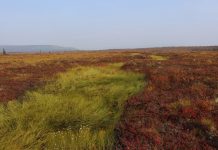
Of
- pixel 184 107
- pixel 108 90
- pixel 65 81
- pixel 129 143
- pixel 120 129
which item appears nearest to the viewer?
pixel 129 143

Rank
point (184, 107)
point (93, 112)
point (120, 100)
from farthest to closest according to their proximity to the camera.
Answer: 1. point (120, 100)
2. point (93, 112)
3. point (184, 107)

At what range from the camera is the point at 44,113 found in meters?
10.6

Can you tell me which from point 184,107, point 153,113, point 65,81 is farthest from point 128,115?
point 65,81

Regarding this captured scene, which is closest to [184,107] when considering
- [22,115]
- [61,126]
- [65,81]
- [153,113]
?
[153,113]

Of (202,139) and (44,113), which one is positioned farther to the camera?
(44,113)

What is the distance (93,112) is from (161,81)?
536 centimetres

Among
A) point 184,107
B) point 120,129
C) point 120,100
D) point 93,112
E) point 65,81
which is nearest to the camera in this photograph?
point 120,129

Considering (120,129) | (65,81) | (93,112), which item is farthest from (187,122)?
(65,81)

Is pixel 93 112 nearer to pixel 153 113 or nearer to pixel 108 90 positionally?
pixel 153 113

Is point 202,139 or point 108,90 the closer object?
point 202,139

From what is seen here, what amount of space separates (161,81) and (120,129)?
6547mm

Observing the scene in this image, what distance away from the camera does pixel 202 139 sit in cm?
809

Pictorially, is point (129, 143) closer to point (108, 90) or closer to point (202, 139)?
point (202, 139)

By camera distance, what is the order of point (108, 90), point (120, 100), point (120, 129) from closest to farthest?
point (120, 129) → point (120, 100) → point (108, 90)
